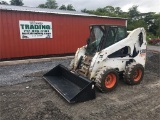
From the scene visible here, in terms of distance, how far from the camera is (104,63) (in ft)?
19.1

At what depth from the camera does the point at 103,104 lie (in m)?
4.88

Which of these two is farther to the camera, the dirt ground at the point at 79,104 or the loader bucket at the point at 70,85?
the loader bucket at the point at 70,85

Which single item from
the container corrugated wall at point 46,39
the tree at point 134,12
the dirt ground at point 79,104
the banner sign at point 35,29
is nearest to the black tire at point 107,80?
the dirt ground at point 79,104

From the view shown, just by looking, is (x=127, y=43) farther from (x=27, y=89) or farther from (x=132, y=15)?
(x=132, y=15)

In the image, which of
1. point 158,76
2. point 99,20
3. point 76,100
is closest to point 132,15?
point 99,20

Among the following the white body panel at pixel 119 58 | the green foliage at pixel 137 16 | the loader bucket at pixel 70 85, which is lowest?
the loader bucket at pixel 70 85

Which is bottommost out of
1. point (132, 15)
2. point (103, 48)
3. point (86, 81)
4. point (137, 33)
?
point (86, 81)

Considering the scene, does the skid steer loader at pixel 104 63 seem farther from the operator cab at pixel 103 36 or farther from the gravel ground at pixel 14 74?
the gravel ground at pixel 14 74

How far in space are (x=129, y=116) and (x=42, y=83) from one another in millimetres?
3457

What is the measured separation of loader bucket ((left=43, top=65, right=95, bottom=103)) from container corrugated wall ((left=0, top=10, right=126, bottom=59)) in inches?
172

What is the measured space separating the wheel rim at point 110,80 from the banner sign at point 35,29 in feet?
21.6

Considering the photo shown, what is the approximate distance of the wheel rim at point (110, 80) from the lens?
570 centimetres

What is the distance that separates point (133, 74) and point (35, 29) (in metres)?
6.83

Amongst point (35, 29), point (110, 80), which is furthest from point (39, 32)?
point (110, 80)
